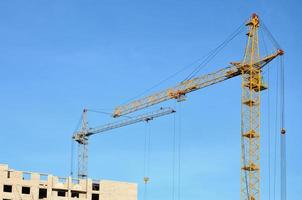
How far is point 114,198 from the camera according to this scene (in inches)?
5965

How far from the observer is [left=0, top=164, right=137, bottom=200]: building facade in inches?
5517

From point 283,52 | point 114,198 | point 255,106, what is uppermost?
point 283,52

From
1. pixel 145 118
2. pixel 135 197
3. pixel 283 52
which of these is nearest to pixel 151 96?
pixel 145 118

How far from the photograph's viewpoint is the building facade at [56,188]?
140 meters

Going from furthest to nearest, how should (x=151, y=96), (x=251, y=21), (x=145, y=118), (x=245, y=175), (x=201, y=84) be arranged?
(x=145, y=118) → (x=151, y=96) → (x=201, y=84) → (x=251, y=21) → (x=245, y=175)

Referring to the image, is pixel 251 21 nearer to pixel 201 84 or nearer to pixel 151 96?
pixel 201 84

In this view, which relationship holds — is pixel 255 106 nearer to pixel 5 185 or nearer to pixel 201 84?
pixel 201 84

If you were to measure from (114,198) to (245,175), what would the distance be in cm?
3038

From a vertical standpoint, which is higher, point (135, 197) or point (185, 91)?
point (185, 91)

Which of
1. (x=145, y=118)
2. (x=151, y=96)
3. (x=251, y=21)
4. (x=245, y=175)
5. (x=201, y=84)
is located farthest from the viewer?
(x=145, y=118)

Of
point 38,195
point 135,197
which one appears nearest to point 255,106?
point 135,197

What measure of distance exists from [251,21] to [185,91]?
24.7 m

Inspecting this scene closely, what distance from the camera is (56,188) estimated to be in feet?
480

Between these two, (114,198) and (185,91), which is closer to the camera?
(114,198)
